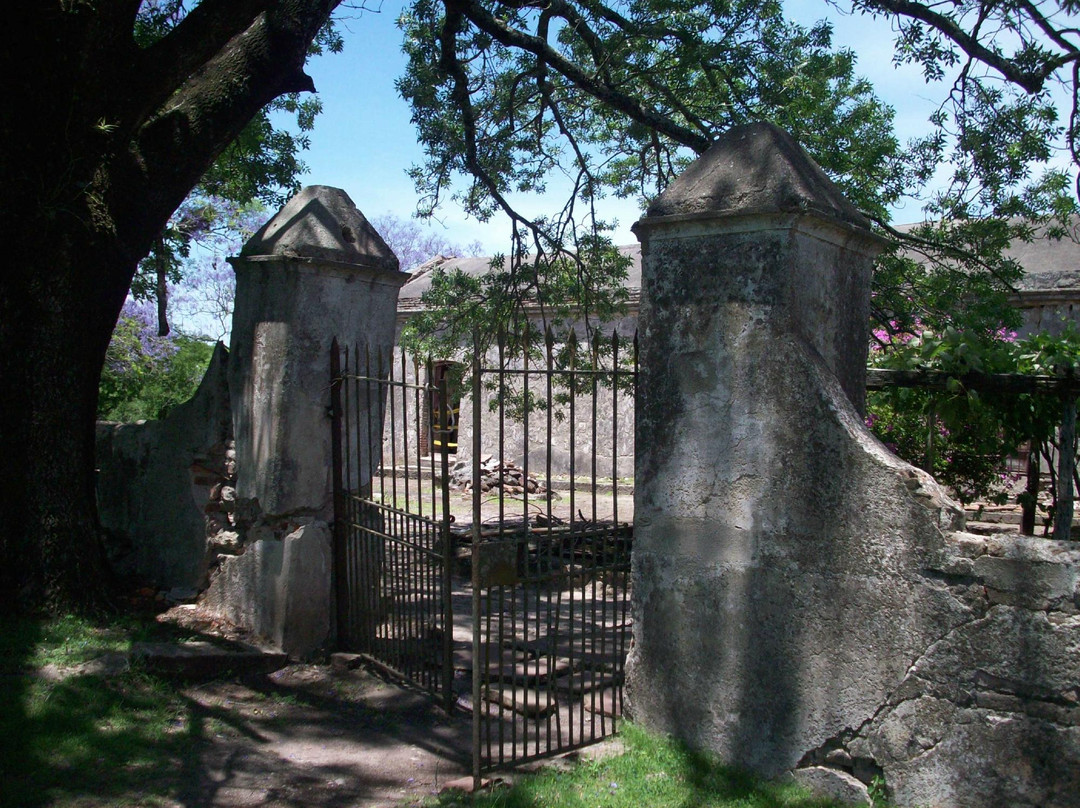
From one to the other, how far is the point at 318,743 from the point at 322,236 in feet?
10.6

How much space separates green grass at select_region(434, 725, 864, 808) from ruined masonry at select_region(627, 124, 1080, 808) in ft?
0.29

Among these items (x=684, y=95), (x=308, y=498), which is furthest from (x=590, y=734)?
(x=684, y=95)

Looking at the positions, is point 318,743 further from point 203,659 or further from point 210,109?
point 210,109

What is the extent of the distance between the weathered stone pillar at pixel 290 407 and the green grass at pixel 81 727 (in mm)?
918

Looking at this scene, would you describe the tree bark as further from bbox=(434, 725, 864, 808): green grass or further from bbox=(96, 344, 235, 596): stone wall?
bbox=(434, 725, 864, 808): green grass

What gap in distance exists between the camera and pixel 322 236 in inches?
231

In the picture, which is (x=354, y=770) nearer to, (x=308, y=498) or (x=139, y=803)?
(x=139, y=803)

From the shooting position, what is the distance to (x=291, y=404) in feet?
19.0

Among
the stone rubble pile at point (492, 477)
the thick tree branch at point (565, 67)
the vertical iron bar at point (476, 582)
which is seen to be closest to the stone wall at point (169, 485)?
the vertical iron bar at point (476, 582)

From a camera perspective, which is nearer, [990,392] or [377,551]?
[990,392]

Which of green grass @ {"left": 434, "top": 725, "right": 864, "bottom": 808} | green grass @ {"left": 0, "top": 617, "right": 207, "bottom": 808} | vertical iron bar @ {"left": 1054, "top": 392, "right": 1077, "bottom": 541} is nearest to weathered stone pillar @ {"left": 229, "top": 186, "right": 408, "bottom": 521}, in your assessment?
green grass @ {"left": 0, "top": 617, "right": 207, "bottom": 808}

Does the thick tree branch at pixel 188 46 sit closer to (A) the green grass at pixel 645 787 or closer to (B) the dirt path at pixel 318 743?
(B) the dirt path at pixel 318 743

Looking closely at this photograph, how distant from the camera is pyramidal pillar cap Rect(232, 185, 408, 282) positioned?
5.79m

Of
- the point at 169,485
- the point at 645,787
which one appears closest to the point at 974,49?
the point at 645,787
